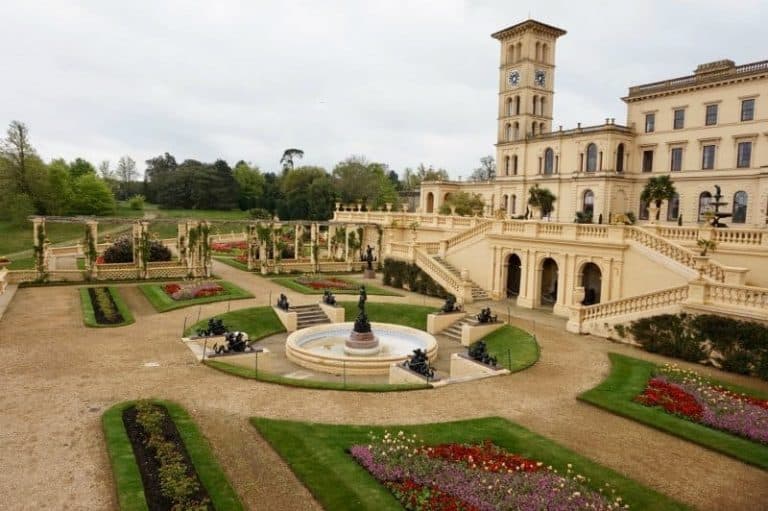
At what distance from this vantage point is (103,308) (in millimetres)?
26312

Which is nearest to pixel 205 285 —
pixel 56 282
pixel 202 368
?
pixel 56 282

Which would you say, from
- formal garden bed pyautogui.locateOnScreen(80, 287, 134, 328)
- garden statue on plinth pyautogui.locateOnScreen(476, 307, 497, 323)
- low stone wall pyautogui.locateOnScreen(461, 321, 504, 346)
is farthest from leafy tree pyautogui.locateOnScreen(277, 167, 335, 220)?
low stone wall pyautogui.locateOnScreen(461, 321, 504, 346)

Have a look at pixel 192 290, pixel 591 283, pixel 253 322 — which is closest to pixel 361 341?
pixel 253 322

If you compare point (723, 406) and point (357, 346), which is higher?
point (723, 406)

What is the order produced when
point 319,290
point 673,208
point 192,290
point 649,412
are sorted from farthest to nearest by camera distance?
1. point 673,208
2. point 319,290
3. point 192,290
4. point 649,412

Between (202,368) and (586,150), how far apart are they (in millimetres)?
51695

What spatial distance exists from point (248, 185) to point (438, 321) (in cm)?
9228

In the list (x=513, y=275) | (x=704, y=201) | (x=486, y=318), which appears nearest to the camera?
(x=486, y=318)

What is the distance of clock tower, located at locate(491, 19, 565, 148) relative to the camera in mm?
67500

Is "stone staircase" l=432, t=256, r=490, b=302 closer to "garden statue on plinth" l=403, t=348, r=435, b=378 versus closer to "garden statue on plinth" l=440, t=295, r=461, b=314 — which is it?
"garden statue on plinth" l=440, t=295, r=461, b=314

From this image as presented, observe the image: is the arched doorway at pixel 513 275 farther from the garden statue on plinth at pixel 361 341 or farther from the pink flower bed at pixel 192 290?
the pink flower bed at pixel 192 290

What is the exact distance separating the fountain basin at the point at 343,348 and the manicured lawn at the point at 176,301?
7.45 meters

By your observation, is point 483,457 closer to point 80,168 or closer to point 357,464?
point 357,464

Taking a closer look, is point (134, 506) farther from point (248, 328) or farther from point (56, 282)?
point (56, 282)
